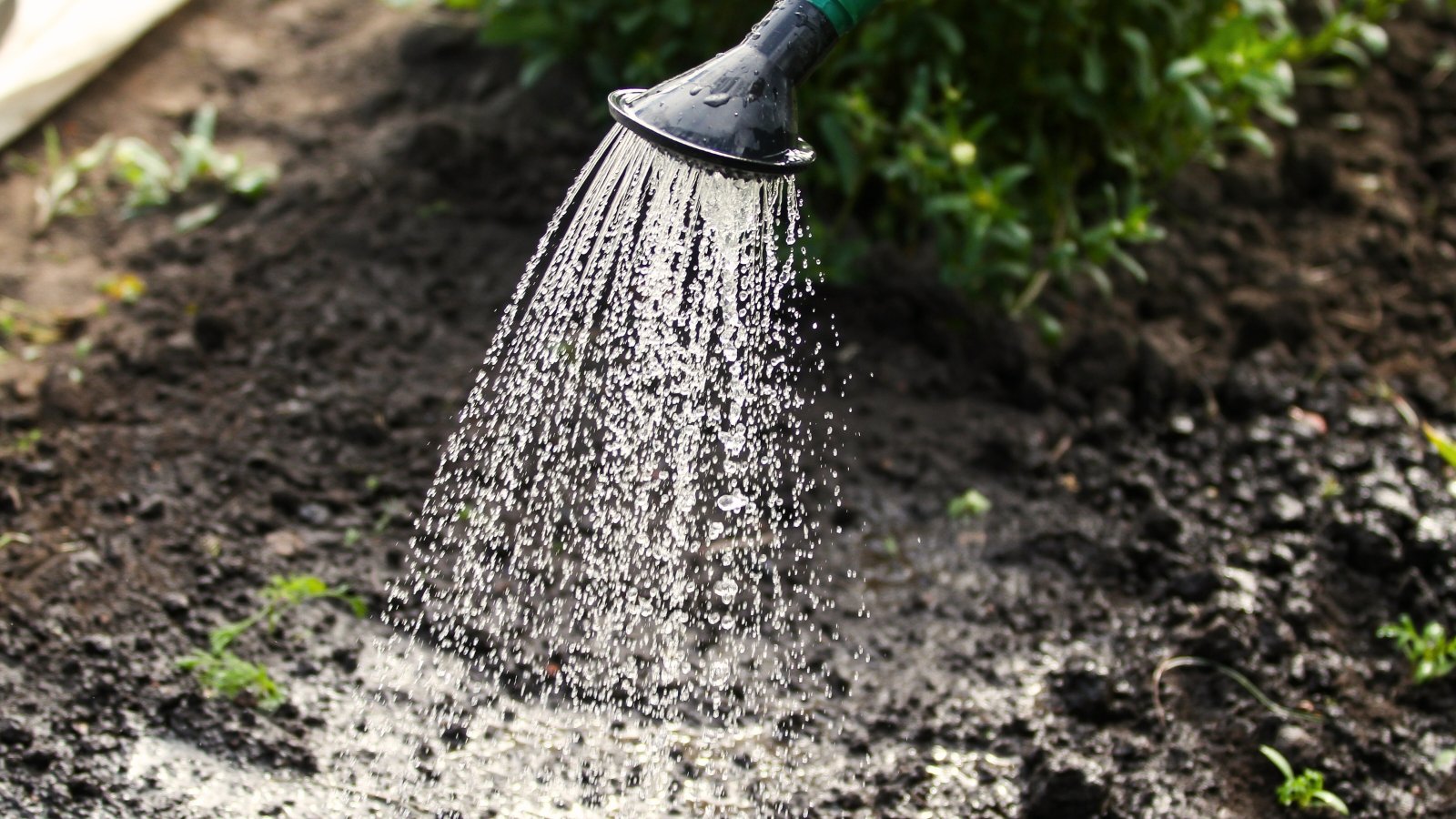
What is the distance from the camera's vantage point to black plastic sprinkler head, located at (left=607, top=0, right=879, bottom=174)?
5.75 feet

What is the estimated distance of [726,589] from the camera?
2.62 metres

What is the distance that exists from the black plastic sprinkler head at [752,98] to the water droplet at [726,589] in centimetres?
102

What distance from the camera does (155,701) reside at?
227cm

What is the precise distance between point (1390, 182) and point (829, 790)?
7.81ft

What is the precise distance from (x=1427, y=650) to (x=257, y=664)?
2091mm

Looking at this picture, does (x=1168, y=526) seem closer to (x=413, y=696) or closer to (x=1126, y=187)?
(x=1126, y=187)

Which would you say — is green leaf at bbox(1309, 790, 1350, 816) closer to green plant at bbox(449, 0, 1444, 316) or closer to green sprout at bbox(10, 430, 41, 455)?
green plant at bbox(449, 0, 1444, 316)

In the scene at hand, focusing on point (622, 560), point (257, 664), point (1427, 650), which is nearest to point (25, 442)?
point (257, 664)

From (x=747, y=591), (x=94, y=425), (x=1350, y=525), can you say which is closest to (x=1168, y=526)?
(x=1350, y=525)

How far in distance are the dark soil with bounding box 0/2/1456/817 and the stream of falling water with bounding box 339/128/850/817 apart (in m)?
0.11

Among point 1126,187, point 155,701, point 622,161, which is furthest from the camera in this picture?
point 1126,187

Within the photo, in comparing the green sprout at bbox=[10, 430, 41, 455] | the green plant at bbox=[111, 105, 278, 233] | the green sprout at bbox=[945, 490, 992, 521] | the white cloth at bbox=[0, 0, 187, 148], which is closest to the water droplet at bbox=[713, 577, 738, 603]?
the green sprout at bbox=[945, 490, 992, 521]

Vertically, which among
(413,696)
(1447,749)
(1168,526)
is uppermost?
(413,696)

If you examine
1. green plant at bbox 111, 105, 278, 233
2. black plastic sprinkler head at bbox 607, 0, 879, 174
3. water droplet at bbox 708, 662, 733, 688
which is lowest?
→ water droplet at bbox 708, 662, 733, 688
